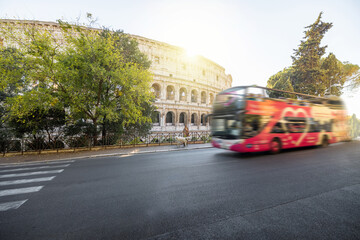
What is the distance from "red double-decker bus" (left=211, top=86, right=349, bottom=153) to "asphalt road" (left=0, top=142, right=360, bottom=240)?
114 inches

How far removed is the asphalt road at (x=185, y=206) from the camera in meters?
2.38

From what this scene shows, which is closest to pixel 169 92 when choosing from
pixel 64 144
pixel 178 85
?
pixel 178 85

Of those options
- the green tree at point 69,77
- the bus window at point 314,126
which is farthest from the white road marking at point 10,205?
the bus window at point 314,126

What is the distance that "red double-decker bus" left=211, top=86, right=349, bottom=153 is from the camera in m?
7.84

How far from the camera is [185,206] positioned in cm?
319

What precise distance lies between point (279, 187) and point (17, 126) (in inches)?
610

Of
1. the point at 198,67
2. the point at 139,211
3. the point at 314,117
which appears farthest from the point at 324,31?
the point at 139,211

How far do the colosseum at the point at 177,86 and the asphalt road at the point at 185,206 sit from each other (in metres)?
26.2

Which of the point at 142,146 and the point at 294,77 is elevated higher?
the point at 294,77

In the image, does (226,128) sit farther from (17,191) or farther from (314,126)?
(17,191)

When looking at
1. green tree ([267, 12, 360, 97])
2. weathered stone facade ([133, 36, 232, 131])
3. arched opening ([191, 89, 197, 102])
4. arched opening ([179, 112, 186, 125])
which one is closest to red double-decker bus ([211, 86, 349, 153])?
green tree ([267, 12, 360, 97])

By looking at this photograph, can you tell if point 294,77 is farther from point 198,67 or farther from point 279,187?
point 279,187

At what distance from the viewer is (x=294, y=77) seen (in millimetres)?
26281

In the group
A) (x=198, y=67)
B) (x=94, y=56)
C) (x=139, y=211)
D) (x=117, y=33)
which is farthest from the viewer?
(x=198, y=67)
